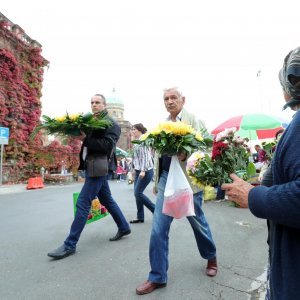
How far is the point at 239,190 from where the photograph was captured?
1.60 m

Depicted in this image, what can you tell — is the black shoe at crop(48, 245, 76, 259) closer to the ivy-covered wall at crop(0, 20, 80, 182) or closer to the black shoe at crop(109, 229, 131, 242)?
the black shoe at crop(109, 229, 131, 242)

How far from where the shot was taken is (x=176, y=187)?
2.97 meters

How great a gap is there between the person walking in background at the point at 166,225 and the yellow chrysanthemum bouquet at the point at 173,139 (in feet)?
0.49

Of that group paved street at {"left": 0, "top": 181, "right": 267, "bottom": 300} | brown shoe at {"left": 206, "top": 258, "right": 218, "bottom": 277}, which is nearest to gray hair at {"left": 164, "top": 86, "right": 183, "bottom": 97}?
paved street at {"left": 0, "top": 181, "right": 267, "bottom": 300}

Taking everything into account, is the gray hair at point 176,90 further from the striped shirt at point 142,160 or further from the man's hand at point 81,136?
the striped shirt at point 142,160

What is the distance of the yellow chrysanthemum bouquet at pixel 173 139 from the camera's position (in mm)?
2861

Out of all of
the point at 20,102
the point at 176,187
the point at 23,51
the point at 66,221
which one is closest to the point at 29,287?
the point at 176,187

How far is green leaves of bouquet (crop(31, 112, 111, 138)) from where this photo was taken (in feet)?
13.3

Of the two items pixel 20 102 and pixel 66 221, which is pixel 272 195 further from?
pixel 20 102

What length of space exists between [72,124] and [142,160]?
8.33ft

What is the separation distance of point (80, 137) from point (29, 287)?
1950mm

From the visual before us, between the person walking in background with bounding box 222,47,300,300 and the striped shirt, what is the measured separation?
4.92 meters

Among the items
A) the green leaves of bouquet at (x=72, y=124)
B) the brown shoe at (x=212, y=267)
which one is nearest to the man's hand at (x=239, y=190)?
the brown shoe at (x=212, y=267)

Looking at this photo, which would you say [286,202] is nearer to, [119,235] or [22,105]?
[119,235]
